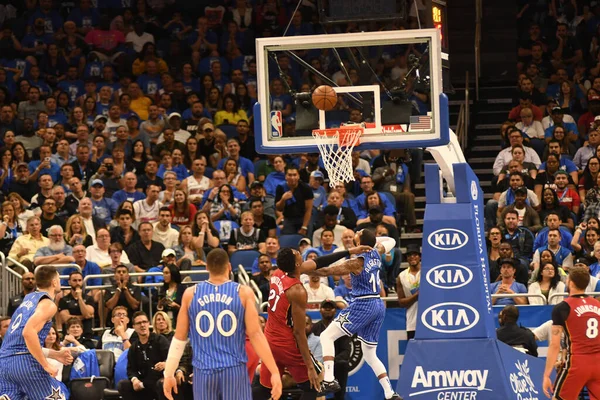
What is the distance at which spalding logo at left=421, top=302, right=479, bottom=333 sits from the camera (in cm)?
1380

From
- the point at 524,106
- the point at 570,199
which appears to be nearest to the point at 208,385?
the point at 570,199

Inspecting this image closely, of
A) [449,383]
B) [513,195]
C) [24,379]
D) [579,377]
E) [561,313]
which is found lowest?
[449,383]

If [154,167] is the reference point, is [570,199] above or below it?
below

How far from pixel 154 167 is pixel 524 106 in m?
6.83

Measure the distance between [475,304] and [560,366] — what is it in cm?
152

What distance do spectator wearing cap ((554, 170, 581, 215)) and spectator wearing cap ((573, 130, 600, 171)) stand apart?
1088 millimetres

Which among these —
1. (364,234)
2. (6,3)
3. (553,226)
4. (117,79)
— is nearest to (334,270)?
(364,234)

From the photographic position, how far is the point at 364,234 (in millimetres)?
13703

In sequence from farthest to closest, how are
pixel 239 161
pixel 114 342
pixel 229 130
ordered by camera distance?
pixel 229 130 < pixel 239 161 < pixel 114 342

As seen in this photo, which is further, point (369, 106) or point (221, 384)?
point (369, 106)

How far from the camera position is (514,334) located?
15.3 meters

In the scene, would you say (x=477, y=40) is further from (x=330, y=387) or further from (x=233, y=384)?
(x=233, y=384)

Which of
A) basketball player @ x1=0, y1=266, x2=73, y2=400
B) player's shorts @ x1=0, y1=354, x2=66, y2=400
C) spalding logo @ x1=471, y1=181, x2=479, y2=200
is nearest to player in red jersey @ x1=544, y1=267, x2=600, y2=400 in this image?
spalding logo @ x1=471, y1=181, x2=479, y2=200

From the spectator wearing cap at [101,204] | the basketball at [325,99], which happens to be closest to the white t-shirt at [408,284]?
the basketball at [325,99]
